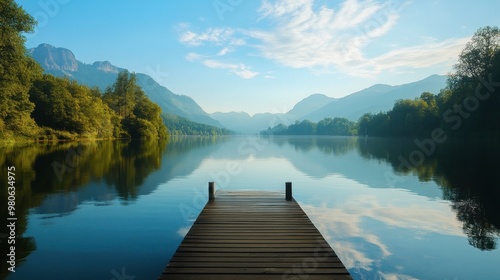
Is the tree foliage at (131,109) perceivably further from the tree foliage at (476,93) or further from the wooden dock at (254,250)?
the wooden dock at (254,250)

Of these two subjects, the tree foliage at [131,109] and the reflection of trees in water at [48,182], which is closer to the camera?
the reflection of trees in water at [48,182]

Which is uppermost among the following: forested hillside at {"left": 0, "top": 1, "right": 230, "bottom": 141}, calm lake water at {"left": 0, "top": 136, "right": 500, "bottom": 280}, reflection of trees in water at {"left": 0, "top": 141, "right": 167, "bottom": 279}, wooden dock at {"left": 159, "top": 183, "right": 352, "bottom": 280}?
forested hillside at {"left": 0, "top": 1, "right": 230, "bottom": 141}

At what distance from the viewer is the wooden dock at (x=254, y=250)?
7.65m

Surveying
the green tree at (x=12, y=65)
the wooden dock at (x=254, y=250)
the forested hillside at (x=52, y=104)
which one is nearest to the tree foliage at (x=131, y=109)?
the forested hillside at (x=52, y=104)

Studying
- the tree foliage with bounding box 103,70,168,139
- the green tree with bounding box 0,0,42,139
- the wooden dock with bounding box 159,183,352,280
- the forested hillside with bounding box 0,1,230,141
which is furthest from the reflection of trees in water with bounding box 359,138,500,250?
the tree foliage with bounding box 103,70,168,139

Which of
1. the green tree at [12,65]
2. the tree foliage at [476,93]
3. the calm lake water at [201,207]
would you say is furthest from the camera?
the tree foliage at [476,93]

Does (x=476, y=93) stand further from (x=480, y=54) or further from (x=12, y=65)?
(x=12, y=65)

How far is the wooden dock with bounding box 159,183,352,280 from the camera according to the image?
7648 millimetres

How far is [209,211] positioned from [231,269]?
6.88m

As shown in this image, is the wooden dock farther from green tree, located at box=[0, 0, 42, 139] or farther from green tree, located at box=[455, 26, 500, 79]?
green tree, located at box=[455, 26, 500, 79]

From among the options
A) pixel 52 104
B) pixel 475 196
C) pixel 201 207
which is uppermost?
pixel 52 104

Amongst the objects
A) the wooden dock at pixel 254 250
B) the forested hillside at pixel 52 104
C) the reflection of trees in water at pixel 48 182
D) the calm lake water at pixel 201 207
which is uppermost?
the forested hillside at pixel 52 104

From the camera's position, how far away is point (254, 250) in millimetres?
9141

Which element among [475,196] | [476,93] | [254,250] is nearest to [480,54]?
[476,93]
